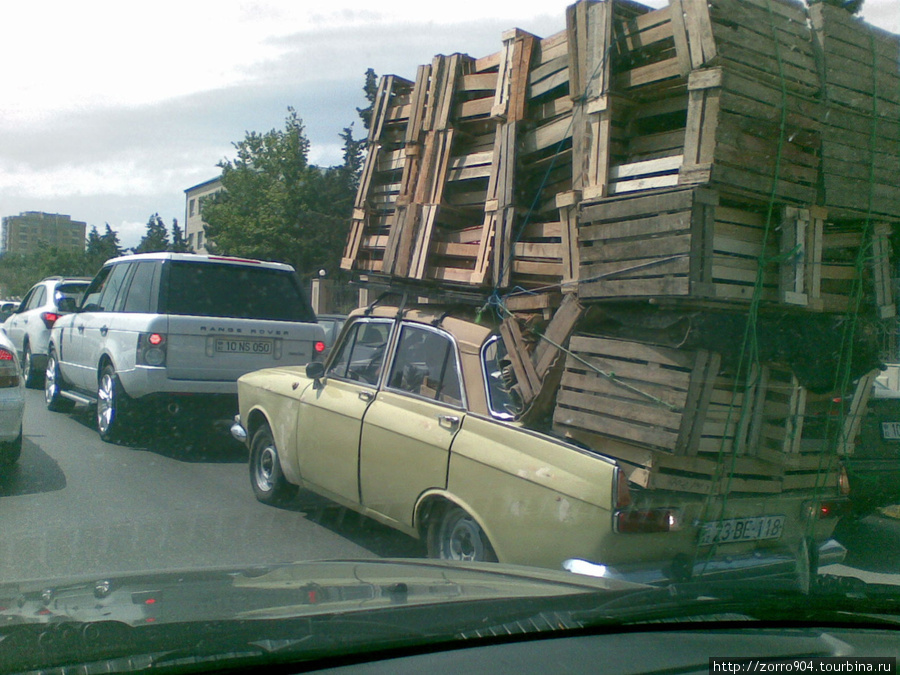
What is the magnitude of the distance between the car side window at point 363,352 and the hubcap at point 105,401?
3.86m

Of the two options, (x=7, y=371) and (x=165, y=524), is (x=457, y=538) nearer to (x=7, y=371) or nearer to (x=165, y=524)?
(x=165, y=524)

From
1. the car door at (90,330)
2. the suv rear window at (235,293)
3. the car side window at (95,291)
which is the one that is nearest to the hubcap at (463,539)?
the suv rear window at (235,293)

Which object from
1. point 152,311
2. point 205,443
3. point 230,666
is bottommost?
point 205,443

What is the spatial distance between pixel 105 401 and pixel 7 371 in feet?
6.88

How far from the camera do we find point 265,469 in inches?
263

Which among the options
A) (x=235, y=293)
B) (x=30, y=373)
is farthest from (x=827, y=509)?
(x=30, y=373)

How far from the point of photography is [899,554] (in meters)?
6.14

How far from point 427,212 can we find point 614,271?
1936mm

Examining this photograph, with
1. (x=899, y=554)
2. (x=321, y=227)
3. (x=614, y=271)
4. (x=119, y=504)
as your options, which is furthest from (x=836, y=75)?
(x=321, y=227)

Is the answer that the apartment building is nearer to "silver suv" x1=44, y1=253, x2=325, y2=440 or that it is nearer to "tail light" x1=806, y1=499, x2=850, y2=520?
"silver suv" x1=44, y1=253, x2=325, y2=440

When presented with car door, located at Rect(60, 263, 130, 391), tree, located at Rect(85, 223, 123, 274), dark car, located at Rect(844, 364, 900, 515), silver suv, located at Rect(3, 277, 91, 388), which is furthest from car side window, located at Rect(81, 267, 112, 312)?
tree, located at Rect(85, 223, 123, 274)

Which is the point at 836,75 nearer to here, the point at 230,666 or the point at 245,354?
the point at 230,666

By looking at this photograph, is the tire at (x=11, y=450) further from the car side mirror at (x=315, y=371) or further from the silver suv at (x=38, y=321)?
the silver suv at (x=38, y=321)

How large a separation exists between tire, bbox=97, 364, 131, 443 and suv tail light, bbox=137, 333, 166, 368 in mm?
560
